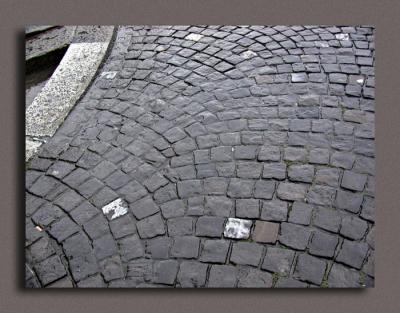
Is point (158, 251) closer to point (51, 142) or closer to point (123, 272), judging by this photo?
point (123, 272)

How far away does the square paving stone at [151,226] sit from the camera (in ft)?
7.27

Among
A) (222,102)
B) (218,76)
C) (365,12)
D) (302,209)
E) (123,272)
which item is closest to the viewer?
(123,272)

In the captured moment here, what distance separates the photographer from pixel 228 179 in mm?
2449

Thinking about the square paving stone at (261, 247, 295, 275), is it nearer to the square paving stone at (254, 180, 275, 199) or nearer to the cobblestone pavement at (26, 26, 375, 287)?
the cobblestone pavement at (26, 26, 375, 287)

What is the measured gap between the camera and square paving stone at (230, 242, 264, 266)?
2.08m

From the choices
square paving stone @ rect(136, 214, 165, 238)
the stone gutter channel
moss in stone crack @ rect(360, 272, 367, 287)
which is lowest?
→ moss in stone crack @ rect(360, 272, 367, 287)

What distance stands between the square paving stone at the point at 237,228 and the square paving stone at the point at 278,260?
0.16 meters

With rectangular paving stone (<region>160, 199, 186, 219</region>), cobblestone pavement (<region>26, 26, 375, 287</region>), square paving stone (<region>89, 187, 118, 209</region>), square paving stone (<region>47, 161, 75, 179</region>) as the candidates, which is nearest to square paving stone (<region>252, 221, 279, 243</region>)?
cobblestone pavement (<region>26, 26, 375, 287</region>)

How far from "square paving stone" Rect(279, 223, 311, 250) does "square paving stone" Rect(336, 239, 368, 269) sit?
185 mm

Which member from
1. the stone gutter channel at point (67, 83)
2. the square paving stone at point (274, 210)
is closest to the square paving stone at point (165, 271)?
the square paving stone at point (274, 210)

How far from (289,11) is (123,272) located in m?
1.79

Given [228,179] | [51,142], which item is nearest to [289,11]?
[228,179]

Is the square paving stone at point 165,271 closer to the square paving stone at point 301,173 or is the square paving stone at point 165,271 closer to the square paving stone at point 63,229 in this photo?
the square paving stone at point 63,229

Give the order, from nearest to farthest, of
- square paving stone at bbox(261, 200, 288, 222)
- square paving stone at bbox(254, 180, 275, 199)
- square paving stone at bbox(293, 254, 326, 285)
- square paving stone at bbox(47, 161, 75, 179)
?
square paving stone at bbox(293, 254, 326, 285), square paving stone at bbox(261, 200, 288, 222), square paving stone at bbox(254, 180, 275, 199), square paving stone at bbox(47, 161, 75, 179)
